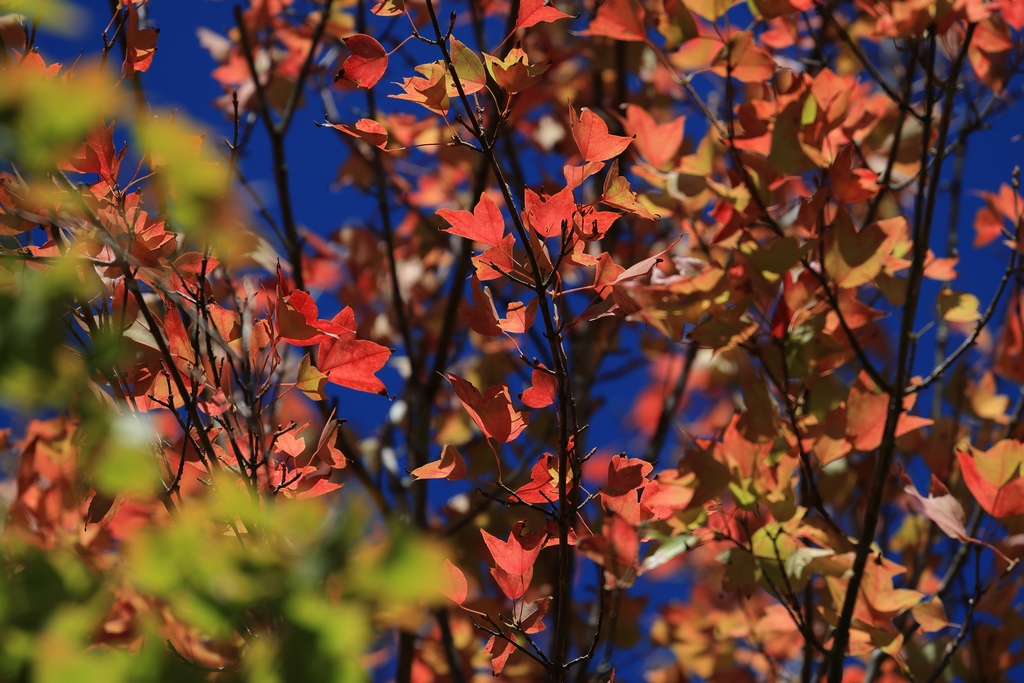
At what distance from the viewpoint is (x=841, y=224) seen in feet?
2.36

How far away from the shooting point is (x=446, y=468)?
537 millimetres

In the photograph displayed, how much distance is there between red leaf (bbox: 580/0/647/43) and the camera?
822 millimetres

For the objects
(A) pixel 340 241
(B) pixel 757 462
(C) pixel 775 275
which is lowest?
(A) pixel 340 241

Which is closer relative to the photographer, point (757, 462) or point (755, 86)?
point (757, 462)

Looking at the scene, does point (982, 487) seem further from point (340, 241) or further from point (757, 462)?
point (340, 241)

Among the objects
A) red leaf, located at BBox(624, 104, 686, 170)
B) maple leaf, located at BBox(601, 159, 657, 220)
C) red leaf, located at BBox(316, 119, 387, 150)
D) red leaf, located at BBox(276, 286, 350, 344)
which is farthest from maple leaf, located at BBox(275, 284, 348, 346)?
red leaf, located at BBox(624, 104, 686, 170)

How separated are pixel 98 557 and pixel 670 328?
52 cm

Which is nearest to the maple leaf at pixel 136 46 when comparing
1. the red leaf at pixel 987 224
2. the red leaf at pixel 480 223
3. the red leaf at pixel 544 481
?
the red leaf at pixel 480 223

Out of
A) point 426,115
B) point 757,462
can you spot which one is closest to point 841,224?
point 757,462

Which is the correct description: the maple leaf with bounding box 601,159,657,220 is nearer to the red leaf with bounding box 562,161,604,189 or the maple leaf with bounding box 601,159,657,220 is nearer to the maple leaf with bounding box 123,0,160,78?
the red leaf with bounding box 562,161,604,189

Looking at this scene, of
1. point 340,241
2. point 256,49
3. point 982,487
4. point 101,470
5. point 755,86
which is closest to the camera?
point 101,470

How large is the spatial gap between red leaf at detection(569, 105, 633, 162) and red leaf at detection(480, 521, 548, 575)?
0.24 m

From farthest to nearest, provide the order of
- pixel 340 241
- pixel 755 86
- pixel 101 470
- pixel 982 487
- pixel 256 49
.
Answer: pixel 340 241 → pixel 256 49 → pixel 755 86 → pixel 982 487 → pixel 101 470

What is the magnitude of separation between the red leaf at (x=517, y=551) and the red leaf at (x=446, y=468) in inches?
1.6
